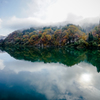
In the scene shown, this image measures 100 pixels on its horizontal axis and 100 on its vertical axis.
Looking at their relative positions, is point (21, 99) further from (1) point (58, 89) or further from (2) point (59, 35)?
(2) point (59, 35)

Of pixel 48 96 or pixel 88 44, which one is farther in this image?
pixel 88 44

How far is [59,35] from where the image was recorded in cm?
12375

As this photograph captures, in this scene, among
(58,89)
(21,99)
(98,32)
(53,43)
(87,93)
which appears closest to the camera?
(21,99)

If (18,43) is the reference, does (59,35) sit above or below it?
above

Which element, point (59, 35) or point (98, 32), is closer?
point (98, 32)

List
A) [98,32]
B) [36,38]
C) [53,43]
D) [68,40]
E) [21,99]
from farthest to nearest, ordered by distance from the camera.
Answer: [36,38], [53,43], [68,40], [98,32], [21,99]

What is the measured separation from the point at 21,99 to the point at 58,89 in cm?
382

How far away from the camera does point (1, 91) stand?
27.6ft

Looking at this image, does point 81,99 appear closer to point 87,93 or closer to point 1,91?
point 87,93

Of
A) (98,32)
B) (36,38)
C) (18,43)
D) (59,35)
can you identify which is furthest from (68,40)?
(18,43)

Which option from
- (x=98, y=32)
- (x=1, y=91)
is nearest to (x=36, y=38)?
(x=98, y=32)

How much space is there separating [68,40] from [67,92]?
9983 cm

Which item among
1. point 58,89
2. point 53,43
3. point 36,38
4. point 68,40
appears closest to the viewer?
point 58,89

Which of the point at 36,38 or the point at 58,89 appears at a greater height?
the point at 36,38
